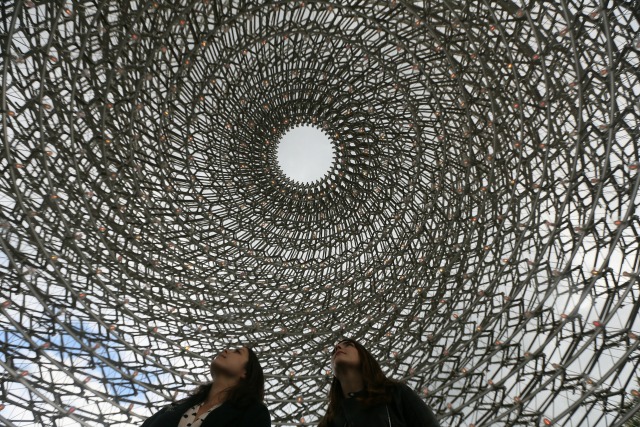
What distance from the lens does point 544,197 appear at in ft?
66.9

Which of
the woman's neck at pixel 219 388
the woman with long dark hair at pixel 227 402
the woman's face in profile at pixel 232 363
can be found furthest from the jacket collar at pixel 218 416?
the woman's face in profile at pixel 232 363

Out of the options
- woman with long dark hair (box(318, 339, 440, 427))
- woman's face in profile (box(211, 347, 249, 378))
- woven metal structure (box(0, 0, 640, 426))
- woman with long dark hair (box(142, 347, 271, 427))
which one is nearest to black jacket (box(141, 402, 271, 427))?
woman with long dark hair (box(142, 347, 271, 427))

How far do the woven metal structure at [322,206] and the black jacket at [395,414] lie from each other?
47.8 ft

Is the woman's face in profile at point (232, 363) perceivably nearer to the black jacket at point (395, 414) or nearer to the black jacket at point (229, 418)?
the black jacket at point (229, 418)

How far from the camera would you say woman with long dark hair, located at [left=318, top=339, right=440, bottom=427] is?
5.29 meters

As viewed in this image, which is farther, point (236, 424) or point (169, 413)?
point (169, 413)

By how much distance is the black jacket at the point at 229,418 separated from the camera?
A: 523 centimetres

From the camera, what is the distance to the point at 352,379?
573 cm

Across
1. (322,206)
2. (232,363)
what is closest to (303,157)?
(322,206)

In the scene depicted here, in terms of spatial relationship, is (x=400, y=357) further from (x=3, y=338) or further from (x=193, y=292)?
(x=3, y=338)

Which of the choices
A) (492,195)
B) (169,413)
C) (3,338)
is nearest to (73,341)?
(3,338)

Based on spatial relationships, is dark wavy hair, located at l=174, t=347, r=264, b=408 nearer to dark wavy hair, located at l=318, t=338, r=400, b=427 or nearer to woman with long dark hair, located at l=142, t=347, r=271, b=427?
woman with long dark hair, located at l=142, t=347, r=271, b=427

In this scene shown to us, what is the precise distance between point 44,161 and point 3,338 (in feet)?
27.4

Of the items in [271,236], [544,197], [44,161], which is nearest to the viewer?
[44,161]
